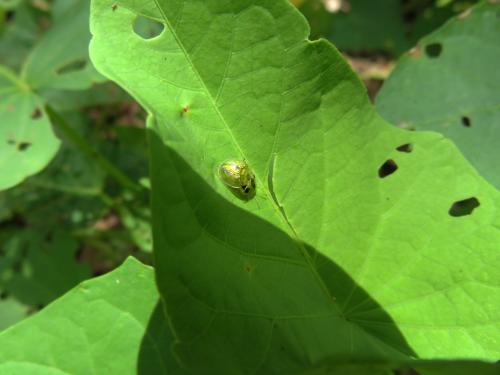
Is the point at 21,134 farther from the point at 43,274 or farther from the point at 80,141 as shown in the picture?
the point at 43,274

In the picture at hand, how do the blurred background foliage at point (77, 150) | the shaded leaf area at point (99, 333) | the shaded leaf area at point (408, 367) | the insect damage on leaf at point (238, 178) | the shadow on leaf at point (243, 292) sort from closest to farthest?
the shaded leaf area at point (408, 367) → the shadow on leaf at point (243, 292) → the insect damage on leaf at point (238, 178) → the shaded leaf area at point (99, 333) → the blurred background foliage at point (77, 150)

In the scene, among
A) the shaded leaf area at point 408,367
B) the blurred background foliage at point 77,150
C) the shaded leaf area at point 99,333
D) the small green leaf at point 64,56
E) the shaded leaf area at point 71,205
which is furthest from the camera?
the shaded leaf area at point 71,205

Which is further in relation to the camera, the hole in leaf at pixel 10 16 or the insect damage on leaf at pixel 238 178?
the hole in leaf at pixel 10 16

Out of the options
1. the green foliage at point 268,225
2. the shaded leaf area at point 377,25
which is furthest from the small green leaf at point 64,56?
the shaded leaf area at point 377,25

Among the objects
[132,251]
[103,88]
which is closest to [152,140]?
[103,88]

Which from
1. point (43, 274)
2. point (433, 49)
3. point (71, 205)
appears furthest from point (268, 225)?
point (71, 205)

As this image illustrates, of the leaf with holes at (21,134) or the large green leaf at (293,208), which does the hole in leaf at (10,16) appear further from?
→ the large green leaf at (293,208)

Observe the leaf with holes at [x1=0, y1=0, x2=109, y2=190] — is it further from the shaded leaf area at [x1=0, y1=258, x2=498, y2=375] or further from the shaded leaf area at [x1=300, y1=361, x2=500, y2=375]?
the shaded leaf area at [x1=300, y1=361, x2=500, y2=375]
